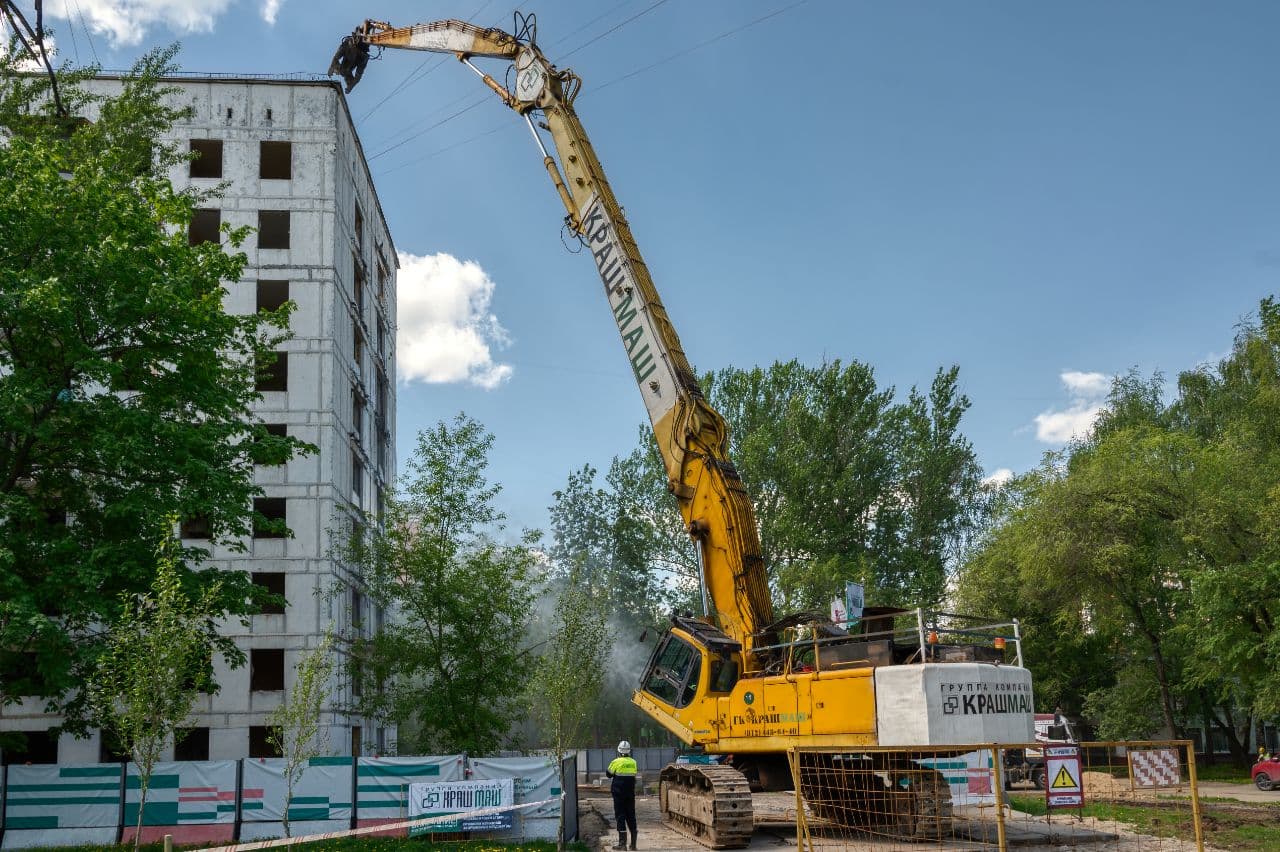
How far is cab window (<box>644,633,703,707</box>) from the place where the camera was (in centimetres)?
2008

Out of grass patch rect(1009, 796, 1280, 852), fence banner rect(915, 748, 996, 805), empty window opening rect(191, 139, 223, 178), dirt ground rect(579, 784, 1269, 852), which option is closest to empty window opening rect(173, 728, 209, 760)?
dirt ground rect(579, 784, 1269, 852)

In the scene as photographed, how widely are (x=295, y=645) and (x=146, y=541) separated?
13.0 metres

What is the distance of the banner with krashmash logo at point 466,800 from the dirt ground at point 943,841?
1841 millimetres

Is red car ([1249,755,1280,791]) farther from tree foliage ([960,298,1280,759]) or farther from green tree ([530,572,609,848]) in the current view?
green tree ([530,572,609,848])

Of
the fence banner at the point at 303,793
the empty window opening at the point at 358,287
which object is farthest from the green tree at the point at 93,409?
the empty window opening at the point at 358,287

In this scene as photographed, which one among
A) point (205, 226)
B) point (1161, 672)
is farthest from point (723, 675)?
point (1161, 672)

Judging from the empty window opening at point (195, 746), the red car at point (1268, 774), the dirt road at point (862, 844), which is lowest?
the red car at point (1268, 774)

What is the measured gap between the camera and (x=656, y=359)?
69.3 ft

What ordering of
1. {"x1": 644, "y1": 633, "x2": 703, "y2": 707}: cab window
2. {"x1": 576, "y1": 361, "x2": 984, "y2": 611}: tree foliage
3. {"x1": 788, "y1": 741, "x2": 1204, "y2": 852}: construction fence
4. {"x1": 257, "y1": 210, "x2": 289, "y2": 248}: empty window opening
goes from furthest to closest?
{"x1": 576, "y1": 361, "x2": 984, "y2": 611}: tree foliage, {"x1": 257, "y1": 210, "x2": 289, "y2": 248}: empty window opening, {"x1": 644, "y1": 633, "x2": 703, "y2": 707}: cab window, {"x1": 788, "y1": 741, "x2": 1204, "y2": 852}: construction fence

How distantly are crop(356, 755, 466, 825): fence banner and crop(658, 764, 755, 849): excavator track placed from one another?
4.52 m

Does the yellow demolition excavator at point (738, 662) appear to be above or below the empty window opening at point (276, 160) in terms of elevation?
below

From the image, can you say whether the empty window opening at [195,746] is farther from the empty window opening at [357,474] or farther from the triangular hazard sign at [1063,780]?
the triangular hazard sign at [1063,780]

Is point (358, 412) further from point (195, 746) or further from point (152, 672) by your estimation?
point (152, 672)

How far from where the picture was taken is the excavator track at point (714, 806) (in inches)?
699
